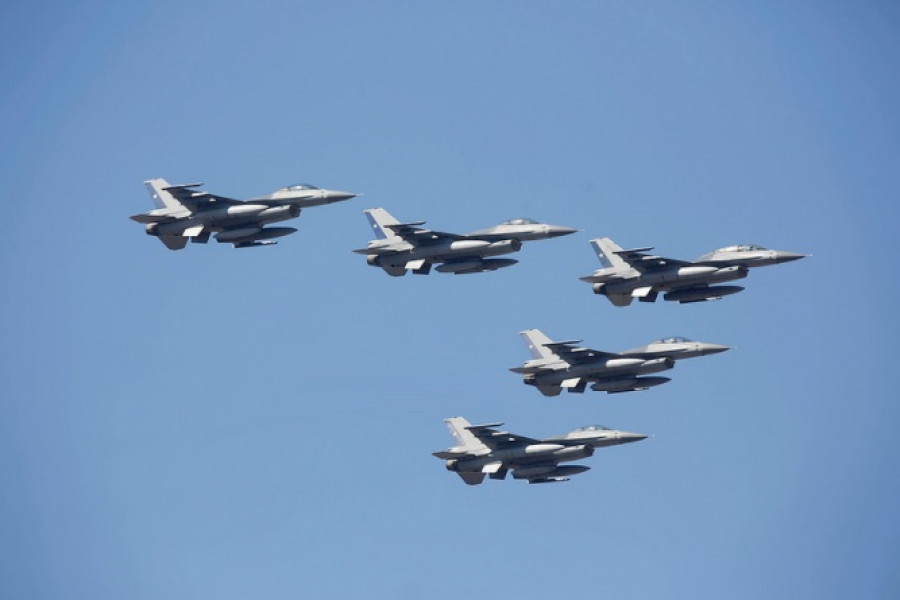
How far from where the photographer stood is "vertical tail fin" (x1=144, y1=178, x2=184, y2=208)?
4144 inches

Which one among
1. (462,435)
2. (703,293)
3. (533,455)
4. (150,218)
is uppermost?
(150,218)

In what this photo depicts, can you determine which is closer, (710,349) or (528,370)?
(710,349)

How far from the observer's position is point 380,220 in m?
107

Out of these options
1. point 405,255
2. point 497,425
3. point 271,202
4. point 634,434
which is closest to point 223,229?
point 271,202

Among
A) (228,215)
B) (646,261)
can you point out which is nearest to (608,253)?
(646,261)

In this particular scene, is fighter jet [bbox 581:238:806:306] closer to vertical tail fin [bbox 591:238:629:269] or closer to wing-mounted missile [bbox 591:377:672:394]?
vertical tail fin [bbox 591:238:629:269]

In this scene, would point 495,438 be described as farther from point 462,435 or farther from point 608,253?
point 608,253

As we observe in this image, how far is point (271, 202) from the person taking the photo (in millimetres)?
99750

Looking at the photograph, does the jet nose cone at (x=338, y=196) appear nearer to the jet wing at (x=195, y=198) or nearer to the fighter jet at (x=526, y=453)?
the jet wing at (x=195, y=198)

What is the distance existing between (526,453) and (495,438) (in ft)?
8.30

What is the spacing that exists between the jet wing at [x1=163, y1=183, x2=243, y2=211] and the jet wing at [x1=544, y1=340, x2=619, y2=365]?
834 inches

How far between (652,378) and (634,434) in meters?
4.28

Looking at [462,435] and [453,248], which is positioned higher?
[453,248]

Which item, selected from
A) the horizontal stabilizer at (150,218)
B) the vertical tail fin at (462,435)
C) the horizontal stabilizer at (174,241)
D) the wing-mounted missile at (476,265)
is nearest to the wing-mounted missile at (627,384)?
the vertical tail fin at (462,435)
